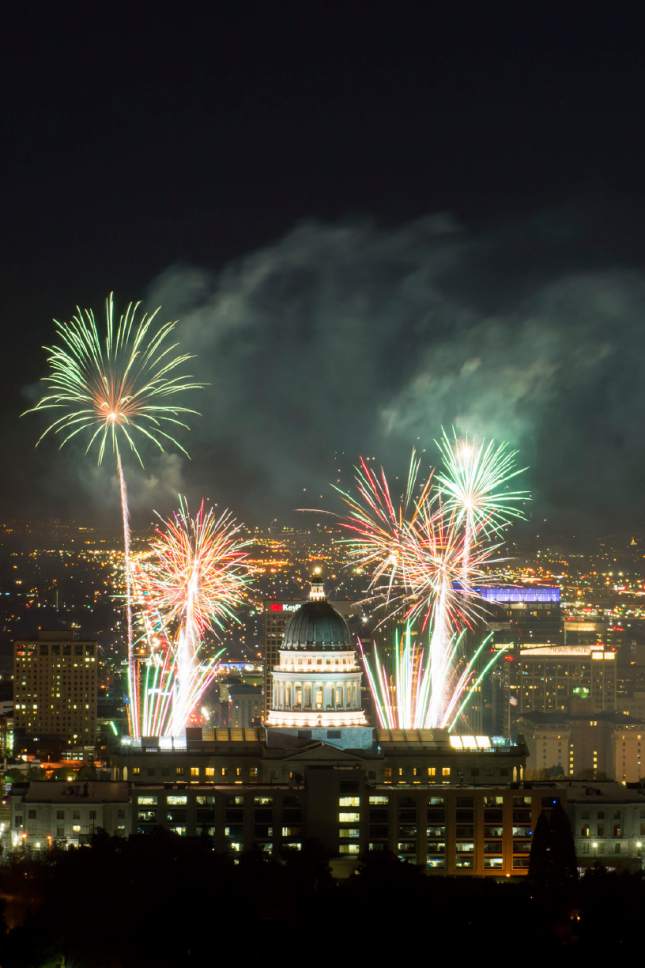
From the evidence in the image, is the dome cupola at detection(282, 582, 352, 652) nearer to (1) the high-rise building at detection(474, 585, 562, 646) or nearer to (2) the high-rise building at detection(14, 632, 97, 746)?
(2) the high-rise building at detection(14, 632, 97, 746)

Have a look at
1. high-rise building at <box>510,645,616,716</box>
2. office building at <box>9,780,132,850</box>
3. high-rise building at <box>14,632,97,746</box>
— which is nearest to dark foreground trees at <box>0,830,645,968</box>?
office building at <box>9,780,132,850</box>

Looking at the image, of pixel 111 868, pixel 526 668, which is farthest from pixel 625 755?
pixel 111 868

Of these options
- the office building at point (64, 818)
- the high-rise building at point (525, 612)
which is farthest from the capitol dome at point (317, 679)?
the high-rise building at point (525, 612)

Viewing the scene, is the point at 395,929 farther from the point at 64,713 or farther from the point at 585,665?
the point at 585,665

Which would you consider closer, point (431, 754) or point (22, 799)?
point (22, 799)

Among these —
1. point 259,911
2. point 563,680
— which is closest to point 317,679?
point 259,911
